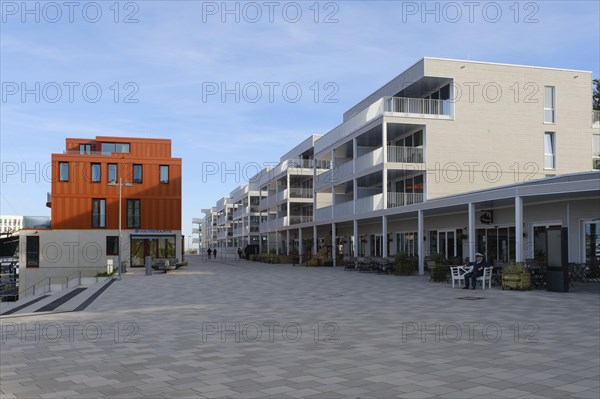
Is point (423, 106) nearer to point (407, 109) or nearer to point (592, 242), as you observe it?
point (407, 109)

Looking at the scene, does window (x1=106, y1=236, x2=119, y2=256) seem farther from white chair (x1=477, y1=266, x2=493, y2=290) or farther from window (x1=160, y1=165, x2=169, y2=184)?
white chair (x1=477, y1=266, x2=493, y2=290)

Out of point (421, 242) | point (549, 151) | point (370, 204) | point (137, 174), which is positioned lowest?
point (421, 242)

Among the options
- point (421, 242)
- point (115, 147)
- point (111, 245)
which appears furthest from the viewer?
point (115, 147)

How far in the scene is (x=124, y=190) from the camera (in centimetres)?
5225

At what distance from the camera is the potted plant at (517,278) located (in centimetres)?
1941

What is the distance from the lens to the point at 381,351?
8992mm

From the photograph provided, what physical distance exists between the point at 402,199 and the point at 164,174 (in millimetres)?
26080

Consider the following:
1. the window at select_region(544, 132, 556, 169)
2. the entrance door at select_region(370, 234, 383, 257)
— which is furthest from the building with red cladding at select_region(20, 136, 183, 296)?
the window at select_region(544, 132, 556, 169)

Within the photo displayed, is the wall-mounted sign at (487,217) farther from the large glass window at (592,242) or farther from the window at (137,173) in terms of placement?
the window at (137,173)

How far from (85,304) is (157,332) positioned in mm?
7144

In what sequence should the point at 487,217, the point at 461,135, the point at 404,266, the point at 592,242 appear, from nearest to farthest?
1. the point at 592,242
2. the point at 487,217
3. the point at 404,266
4. the point at 461,135

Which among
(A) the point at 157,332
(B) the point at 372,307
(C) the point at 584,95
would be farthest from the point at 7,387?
(C) the point at 584,95

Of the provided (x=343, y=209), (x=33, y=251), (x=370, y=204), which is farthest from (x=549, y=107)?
(x=33, y=251)

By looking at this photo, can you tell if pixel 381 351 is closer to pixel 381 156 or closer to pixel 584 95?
pixel 381 156
